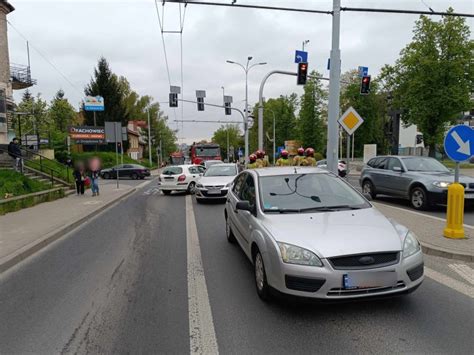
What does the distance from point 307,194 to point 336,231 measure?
3.81ft

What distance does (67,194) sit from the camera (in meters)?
16.5

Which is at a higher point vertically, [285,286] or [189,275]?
[285,286]

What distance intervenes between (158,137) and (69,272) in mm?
72766

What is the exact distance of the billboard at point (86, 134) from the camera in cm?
4556

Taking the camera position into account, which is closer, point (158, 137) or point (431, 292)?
point (431, 292)

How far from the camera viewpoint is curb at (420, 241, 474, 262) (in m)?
5.52

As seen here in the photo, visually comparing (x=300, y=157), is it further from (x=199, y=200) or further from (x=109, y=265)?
(x=109, y=265)

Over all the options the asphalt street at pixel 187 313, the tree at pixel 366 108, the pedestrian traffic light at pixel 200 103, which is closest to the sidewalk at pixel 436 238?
the asphalt street at pixel 187 313

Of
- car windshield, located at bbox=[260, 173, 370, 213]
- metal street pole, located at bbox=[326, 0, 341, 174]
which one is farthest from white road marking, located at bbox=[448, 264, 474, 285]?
metal street pole, located at bbox=[326, 0, 341, 174]

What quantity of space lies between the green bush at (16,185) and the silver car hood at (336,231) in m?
10.7

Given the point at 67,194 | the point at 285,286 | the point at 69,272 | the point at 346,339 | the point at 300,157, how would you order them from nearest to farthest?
the point at 346,339 < the point at 285,286 < the point at 69,272 < the point at 300,157 < the point at 67,194

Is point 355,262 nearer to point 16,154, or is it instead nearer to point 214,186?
point 214,186

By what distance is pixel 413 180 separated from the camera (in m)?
10.3

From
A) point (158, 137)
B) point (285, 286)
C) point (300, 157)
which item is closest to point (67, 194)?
point (300, 157)
